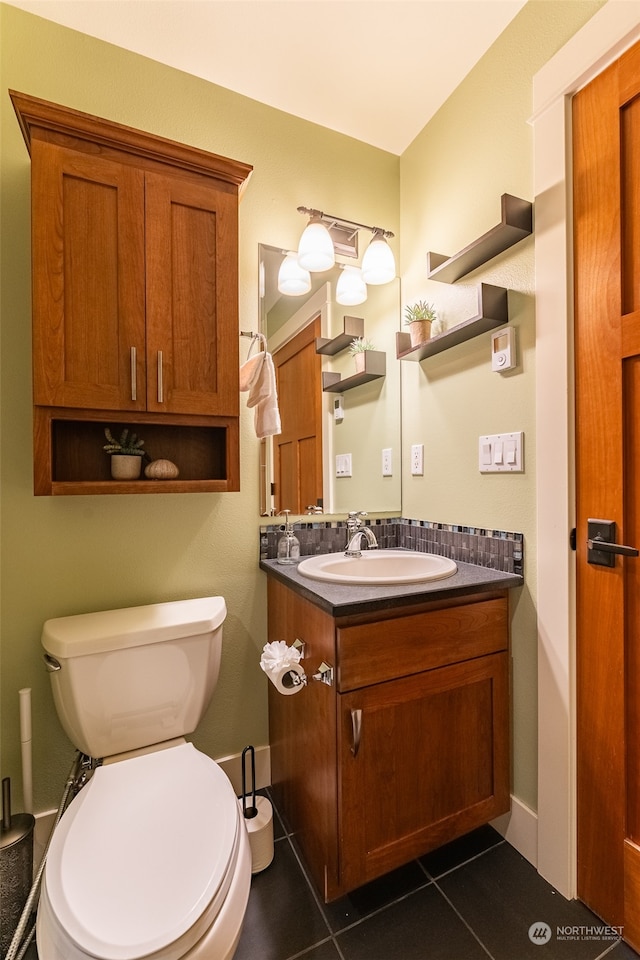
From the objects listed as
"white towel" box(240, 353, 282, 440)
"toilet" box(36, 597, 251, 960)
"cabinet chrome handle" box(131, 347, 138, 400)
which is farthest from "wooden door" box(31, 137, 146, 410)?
"toilet" box(36, 597, 251, 960)

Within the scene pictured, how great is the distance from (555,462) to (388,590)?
0.57 meters

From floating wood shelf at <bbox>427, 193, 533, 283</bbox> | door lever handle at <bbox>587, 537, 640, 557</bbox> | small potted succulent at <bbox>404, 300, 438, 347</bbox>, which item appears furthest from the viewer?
small potted succulent at <bbox>404, 300, 438, 347</bbox>

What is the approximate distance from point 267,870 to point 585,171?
2.11m

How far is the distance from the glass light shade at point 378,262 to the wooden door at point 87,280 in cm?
85

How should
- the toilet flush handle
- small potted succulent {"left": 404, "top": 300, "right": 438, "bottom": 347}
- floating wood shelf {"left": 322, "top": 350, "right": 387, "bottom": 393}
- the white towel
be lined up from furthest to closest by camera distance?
floating wood shelf {"left": 322, "top": 350, "right": 387, "bottom": 393}
small potted succulent {"left": 404, "top": 300, "right": 438, "bottom": 347}
the white towel
the toilet flush handle

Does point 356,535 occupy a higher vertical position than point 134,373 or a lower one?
lower

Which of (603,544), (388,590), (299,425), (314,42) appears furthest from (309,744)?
(314,42)

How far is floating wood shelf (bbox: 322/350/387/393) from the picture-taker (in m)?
1.71

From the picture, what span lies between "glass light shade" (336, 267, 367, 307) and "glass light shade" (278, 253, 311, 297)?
0.16 m

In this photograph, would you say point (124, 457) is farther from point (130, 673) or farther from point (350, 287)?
point (350, 287)

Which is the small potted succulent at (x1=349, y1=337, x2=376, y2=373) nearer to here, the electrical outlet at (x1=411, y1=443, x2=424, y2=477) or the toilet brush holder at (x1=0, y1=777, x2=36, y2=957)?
the electrical outlet at (x1=411, y1=443, x2=424, y2=477)

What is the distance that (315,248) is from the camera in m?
1.57

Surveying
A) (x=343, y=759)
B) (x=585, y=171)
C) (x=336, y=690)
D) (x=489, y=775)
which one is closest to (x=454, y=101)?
(x=585, y=171)

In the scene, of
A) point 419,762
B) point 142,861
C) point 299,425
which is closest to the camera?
point 142,861
